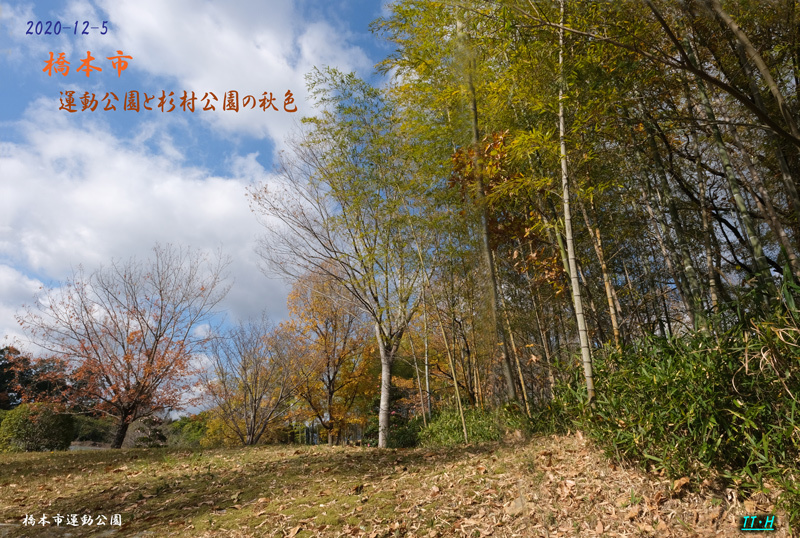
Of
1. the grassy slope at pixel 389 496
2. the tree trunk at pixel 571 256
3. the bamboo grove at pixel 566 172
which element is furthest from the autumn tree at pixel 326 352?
the tree trunk at pixel 571 256

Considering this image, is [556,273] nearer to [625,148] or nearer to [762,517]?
[625,148]

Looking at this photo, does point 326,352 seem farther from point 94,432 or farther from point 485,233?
point 94,432

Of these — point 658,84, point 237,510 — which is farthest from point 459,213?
point 237,510

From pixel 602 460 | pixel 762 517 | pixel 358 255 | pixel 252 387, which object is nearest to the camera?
pixel 762 517

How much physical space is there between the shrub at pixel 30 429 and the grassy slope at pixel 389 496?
3348 millimetres

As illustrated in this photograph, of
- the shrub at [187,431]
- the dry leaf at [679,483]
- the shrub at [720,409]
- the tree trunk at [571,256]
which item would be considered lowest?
the shrub at [187,431]

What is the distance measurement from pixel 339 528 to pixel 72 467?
16.6 feet

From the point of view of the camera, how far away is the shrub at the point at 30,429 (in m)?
7.95

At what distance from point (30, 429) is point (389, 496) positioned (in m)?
8.74

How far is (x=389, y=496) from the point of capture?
3363 mm

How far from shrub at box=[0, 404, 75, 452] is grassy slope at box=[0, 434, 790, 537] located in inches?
132

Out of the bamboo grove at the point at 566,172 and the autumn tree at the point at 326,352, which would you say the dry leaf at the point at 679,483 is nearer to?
the bamboo grove at the point at 566,172

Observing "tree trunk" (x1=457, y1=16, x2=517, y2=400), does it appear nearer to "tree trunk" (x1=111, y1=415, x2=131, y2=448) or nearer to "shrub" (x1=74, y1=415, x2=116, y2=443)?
"tree trunk" (x1=111, y1=415, x2=131, y2=448)

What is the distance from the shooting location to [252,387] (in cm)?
947
